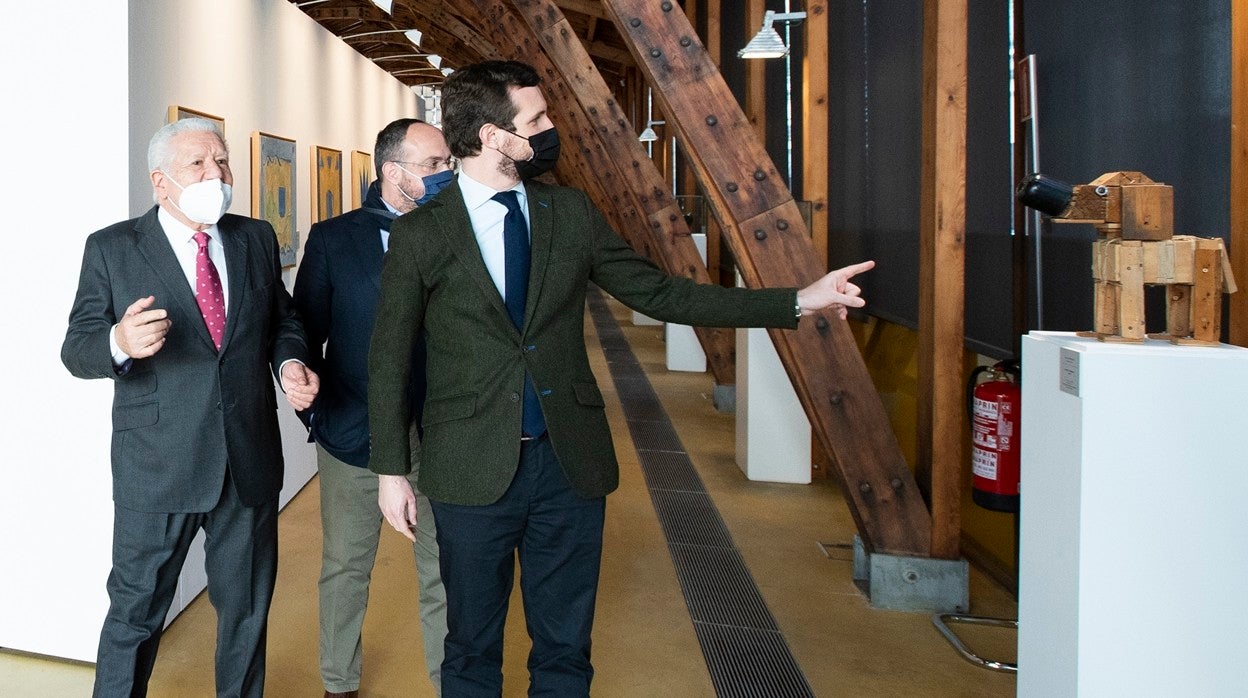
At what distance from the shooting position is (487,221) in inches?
89.1

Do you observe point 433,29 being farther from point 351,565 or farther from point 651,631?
point 351,565

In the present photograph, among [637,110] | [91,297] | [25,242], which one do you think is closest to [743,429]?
[25,242]

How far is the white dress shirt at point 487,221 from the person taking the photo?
2.25 metres

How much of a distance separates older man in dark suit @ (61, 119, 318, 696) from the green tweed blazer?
1.25 feet

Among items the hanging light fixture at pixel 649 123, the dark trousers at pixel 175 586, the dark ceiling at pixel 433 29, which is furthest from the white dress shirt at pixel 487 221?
the hanging light fixture at pixel 649 123

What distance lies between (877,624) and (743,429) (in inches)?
92.5

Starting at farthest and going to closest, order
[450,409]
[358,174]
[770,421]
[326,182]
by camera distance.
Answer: [358,174] < [326,182] < [770,421] < [450,409]

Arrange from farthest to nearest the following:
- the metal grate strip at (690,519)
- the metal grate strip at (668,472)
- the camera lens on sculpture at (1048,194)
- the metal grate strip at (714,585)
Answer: the metal grate strip at (668,472) → the metal grate strip at (690,519) → the metal grate strip at (714,585) → the camera lens on sculpture at (1048,194)

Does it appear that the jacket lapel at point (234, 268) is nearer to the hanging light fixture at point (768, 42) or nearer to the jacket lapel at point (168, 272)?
the jacket lapel at point (168, 272)

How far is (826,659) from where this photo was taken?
11.6ft

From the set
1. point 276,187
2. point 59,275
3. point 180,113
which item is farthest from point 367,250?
point 276,187

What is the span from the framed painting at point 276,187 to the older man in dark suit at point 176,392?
248 centimetres

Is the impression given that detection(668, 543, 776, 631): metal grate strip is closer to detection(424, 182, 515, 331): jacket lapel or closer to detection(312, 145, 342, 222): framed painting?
detection(424, 182, 515, 331): jacket lapel

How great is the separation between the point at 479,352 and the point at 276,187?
140 inches
